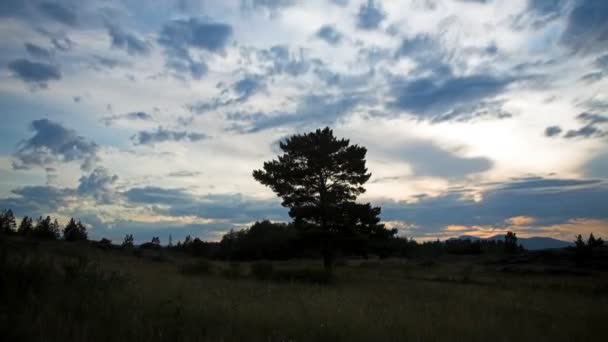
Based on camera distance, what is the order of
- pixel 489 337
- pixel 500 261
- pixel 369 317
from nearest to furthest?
pixel 489 337 → pixel 369 317 → pixel 500 261

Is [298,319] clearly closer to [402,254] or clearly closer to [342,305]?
[342,305]

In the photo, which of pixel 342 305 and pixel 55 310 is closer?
pixel 55 310

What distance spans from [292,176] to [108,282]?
20.0 metres

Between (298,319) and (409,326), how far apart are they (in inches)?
76.8

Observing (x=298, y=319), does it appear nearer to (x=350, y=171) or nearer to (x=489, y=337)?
(x=489, y=337)

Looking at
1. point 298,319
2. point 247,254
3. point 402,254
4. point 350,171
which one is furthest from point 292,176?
point 402,254

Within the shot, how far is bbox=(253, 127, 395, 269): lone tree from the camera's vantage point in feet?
88.2

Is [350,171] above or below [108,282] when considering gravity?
above

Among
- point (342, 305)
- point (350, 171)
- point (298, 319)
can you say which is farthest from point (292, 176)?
point (298, 319)

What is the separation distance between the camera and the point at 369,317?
7.31 metres

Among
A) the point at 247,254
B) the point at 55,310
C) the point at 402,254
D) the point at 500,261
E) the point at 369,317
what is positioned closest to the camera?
the point at 55,310

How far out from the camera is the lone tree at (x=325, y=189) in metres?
26.9

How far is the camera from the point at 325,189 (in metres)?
27.6

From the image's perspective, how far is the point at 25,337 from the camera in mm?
4453
